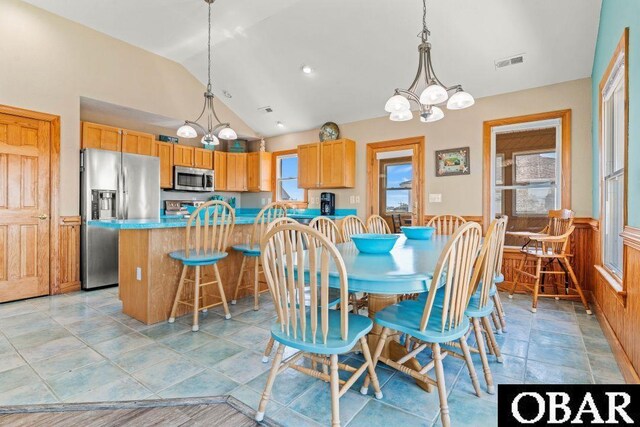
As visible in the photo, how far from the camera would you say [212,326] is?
9.02 feet

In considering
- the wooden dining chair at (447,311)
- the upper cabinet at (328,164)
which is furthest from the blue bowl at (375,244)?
the upper cabinet at (328,164)

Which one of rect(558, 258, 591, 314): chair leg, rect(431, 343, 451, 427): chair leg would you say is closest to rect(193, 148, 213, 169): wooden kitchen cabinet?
rect(431, 343, 451, 427): chair leg

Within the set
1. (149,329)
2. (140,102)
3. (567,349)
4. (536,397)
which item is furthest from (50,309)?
(567,349)

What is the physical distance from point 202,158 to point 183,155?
38cm

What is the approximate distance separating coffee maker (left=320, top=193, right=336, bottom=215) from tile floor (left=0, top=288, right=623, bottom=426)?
2.63 m

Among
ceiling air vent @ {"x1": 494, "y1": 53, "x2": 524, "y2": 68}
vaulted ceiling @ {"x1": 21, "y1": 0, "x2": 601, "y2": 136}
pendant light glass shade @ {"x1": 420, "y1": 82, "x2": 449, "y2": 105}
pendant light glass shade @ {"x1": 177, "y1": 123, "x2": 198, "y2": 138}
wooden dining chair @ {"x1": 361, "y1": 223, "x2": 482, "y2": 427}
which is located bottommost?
wooden dining chair @ {"x1": 361, "y1": 223, "x2": 482, "y2": 427}

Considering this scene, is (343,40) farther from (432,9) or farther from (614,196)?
(614,196)

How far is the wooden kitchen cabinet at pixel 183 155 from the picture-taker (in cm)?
541

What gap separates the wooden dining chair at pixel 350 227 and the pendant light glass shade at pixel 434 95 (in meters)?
1.23

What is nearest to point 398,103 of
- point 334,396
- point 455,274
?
point 455,274

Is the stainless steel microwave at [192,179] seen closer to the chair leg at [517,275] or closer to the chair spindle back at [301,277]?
the chair spindle back at [301,277]

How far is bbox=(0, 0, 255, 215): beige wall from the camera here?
137 inches

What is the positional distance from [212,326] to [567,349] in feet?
8.91

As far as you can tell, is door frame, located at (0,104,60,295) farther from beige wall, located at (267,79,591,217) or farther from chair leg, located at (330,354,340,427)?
chair leg, located at (330,354,340,427)
